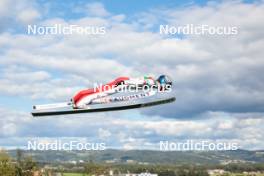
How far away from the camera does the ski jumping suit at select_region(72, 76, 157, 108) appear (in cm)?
2758

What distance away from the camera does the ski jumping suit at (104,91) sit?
2758cm

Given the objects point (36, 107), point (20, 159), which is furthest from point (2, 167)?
point (36, 107)

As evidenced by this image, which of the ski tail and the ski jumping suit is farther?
the ski jumping suit

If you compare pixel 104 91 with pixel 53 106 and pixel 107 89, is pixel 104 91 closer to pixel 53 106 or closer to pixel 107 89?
pixel 107 89

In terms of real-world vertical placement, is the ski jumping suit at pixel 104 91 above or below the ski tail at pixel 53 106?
above

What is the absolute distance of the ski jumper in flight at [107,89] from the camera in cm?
2758

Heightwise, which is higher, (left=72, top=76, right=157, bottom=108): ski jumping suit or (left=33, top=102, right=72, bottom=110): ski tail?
(left=72, top=76, right=157, bottom=108): ski jumping suit

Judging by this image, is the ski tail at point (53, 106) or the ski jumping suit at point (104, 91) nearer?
the ski tail at point (53, 106)

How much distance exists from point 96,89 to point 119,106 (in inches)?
66.6

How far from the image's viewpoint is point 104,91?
27.6m

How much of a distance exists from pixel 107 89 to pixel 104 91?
0.25 metres

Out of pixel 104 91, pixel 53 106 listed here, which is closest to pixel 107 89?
pixel 104 91

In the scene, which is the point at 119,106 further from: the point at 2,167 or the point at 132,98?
the point at 2,167

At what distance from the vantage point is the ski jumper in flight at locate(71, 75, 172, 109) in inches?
1086
